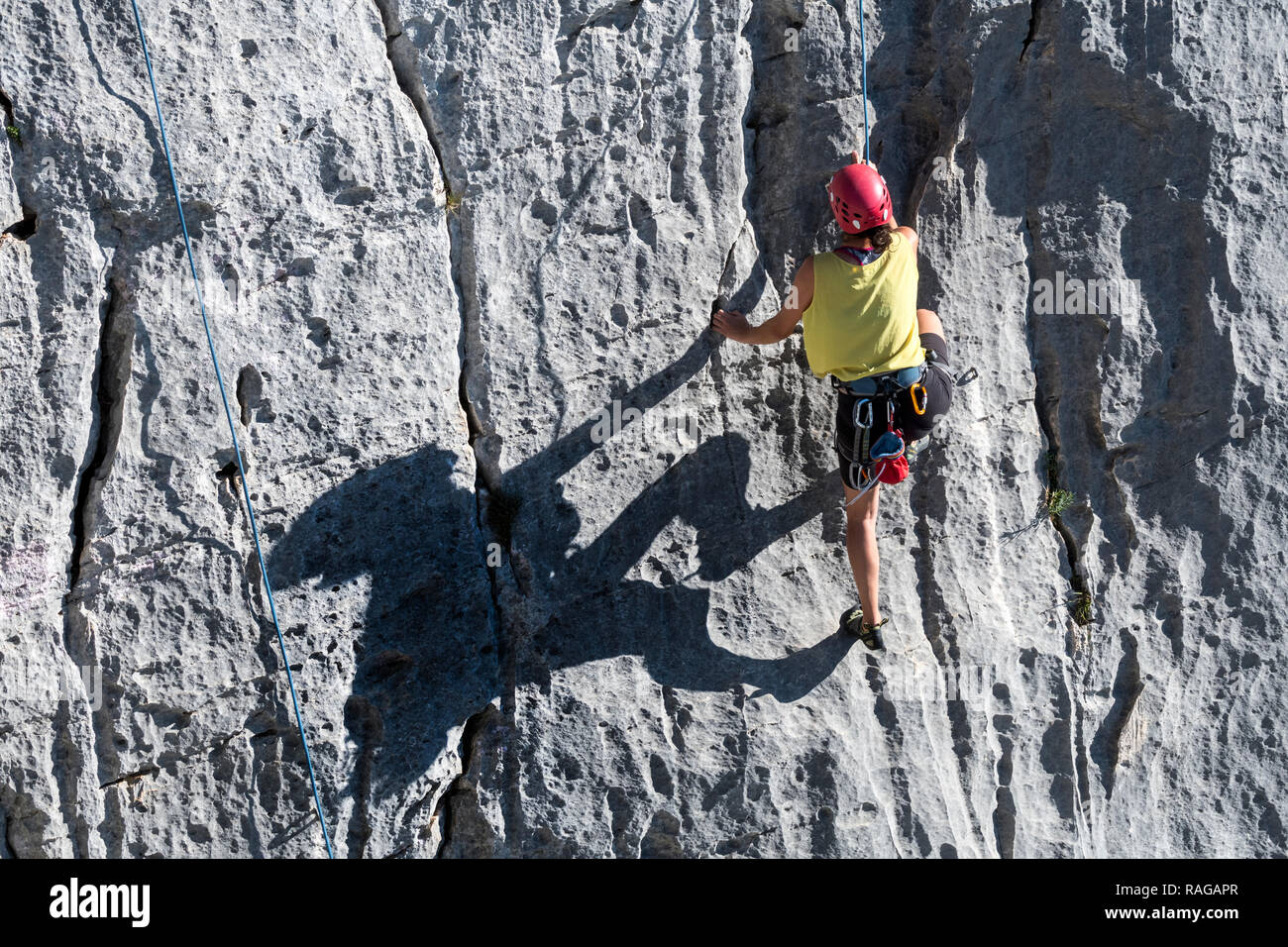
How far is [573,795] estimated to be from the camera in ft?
14.9

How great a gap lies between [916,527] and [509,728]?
1.96 m

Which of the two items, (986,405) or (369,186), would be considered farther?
(986,405)

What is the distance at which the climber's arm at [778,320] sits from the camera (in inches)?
169

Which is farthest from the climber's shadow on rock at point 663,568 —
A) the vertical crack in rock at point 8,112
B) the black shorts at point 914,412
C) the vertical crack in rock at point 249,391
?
the vertical crack in rock at point 8,112

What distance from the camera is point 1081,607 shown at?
5.12m

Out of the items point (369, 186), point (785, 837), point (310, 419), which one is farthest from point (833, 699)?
point (369, 186)

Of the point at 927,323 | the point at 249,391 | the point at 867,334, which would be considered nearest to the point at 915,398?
the point at 867,334

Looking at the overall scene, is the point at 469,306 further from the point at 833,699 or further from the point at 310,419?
the point at 833,699

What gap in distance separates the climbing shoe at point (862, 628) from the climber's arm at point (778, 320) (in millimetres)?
1212

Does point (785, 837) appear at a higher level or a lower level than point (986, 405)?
lower

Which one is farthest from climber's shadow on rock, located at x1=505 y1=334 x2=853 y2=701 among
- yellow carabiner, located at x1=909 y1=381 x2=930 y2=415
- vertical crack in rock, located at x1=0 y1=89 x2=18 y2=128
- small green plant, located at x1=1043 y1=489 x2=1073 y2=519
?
vertical crack in rock, located at x1=0 y1=89 x2=18 y2=128

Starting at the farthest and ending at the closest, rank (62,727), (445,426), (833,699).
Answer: (833,699), (445,426), (62,727)

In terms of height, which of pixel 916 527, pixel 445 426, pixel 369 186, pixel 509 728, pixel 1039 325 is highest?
pixel 369 186

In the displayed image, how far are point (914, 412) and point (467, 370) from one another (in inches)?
69.3
